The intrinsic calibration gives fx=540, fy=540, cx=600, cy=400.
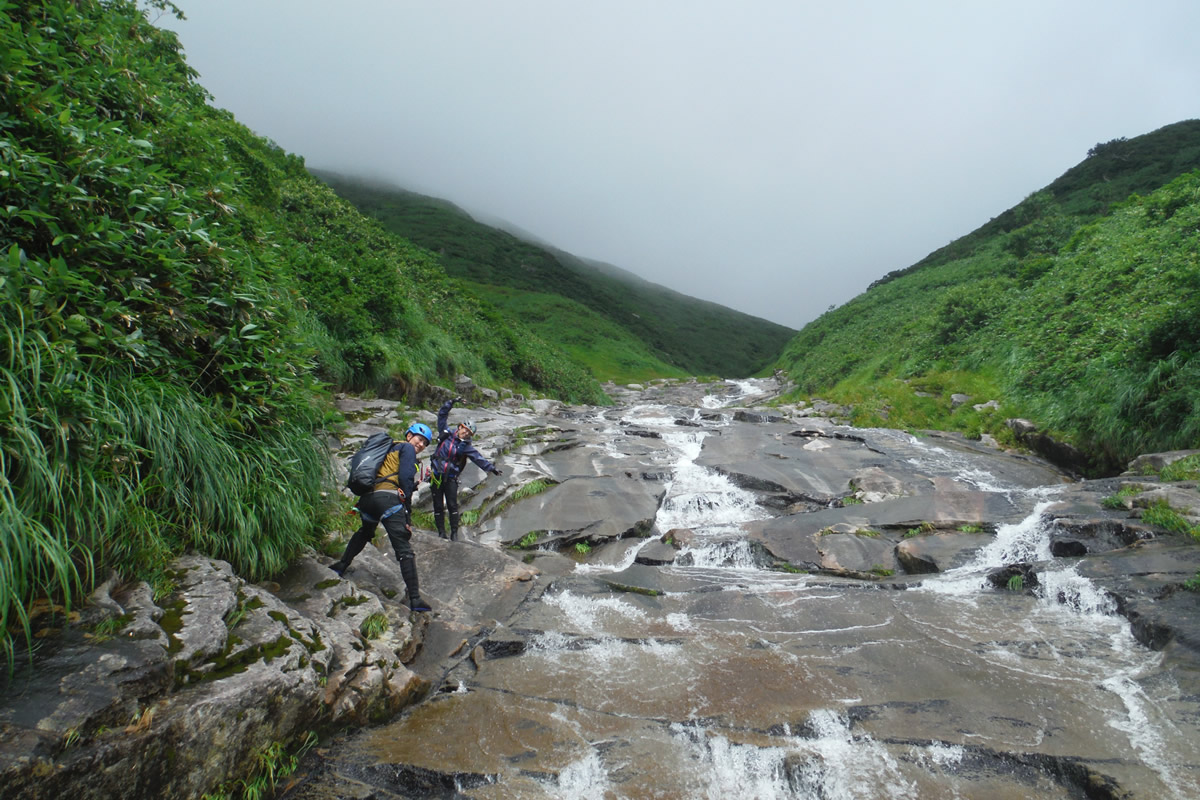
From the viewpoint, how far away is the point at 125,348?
5.20 meters

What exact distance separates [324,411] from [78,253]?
3421 millimetres

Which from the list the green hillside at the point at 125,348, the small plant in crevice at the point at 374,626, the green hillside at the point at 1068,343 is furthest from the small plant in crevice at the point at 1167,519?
the green hillside at the point at 125,348

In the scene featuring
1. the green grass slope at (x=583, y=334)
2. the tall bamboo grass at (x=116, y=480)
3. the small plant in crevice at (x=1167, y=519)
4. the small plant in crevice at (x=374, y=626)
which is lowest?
the small plant in crevice at (x=374, y=626)

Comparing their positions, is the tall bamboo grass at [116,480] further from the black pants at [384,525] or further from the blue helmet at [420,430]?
the blue helmet at [420,430]

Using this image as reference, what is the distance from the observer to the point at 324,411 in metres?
8.05

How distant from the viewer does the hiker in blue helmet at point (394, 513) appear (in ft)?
24.4

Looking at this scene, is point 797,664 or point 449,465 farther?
point 449,465

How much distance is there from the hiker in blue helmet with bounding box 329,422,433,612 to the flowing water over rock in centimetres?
95

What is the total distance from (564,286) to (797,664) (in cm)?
10653

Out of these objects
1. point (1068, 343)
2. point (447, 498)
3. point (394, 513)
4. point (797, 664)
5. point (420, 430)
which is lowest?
point (447, 498)

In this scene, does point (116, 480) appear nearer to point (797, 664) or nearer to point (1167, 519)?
point (797, 664)

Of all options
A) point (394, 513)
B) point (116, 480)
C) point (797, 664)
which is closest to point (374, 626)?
point (394, 513)

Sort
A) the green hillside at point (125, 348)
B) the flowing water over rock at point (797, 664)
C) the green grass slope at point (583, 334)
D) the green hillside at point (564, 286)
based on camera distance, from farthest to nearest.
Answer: the green hillside at point (564, 286) → the green grass slope at point (583, 334) → the flowing water over rock at point (797, 664) → the green hillside at point (125, 348)

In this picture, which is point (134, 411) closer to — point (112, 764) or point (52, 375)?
point (52, 375)
